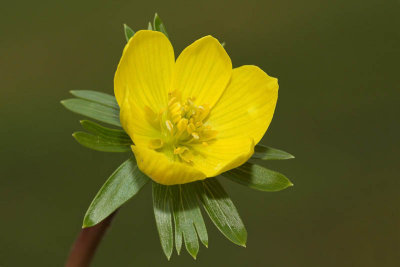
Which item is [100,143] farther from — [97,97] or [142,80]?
[142,80]

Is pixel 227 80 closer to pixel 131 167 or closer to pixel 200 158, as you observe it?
pixel 200 158

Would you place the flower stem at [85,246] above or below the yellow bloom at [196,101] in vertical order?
below

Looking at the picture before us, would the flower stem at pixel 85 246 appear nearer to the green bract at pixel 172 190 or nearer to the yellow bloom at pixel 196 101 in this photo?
the green bract at pixel 172 190

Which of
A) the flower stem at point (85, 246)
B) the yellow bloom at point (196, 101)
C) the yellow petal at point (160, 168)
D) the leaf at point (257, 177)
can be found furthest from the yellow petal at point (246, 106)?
the flower stem at point (85, 246)

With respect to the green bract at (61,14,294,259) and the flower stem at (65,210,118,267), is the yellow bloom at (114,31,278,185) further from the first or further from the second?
the flower stem at (65,210,118,267)

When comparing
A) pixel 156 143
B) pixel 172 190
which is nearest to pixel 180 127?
pixel 156 143

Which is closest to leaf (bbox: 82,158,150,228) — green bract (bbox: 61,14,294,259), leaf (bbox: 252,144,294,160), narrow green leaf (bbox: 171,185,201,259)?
green bract (bbox: 61,14,294,259)
